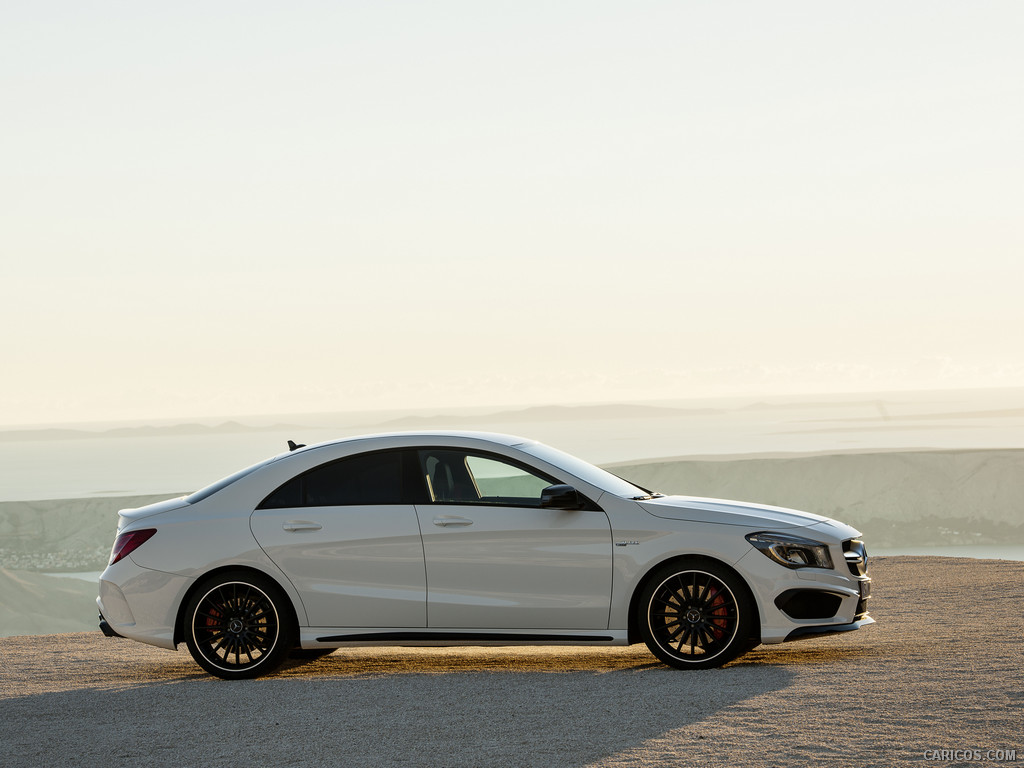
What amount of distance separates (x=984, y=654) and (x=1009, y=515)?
243ft

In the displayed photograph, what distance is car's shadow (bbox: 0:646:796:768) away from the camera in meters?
6.10

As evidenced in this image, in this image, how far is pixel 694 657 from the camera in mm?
8070

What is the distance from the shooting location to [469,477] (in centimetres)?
842

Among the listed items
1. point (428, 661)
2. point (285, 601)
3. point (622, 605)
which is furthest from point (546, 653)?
point (285, 601)

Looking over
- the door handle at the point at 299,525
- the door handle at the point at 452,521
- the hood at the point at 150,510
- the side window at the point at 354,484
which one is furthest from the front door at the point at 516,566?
the hood at the point at 150,510

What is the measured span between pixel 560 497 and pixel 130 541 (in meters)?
3.22

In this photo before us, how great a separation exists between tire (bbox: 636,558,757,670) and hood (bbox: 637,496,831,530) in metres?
0.32

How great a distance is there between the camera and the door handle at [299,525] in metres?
8.36

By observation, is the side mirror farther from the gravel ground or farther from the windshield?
the gravel ground

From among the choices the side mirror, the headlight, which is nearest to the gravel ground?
the headlight

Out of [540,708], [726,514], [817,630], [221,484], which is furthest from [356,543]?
[817,630]

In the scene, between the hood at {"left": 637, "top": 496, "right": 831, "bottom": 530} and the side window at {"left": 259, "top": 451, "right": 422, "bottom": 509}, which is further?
the side window at {"left": 259, "top": 451, "right": 422, "bottom": 509}

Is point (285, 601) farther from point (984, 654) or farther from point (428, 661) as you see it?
point (984, 654)

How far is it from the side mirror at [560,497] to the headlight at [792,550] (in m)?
1.23
